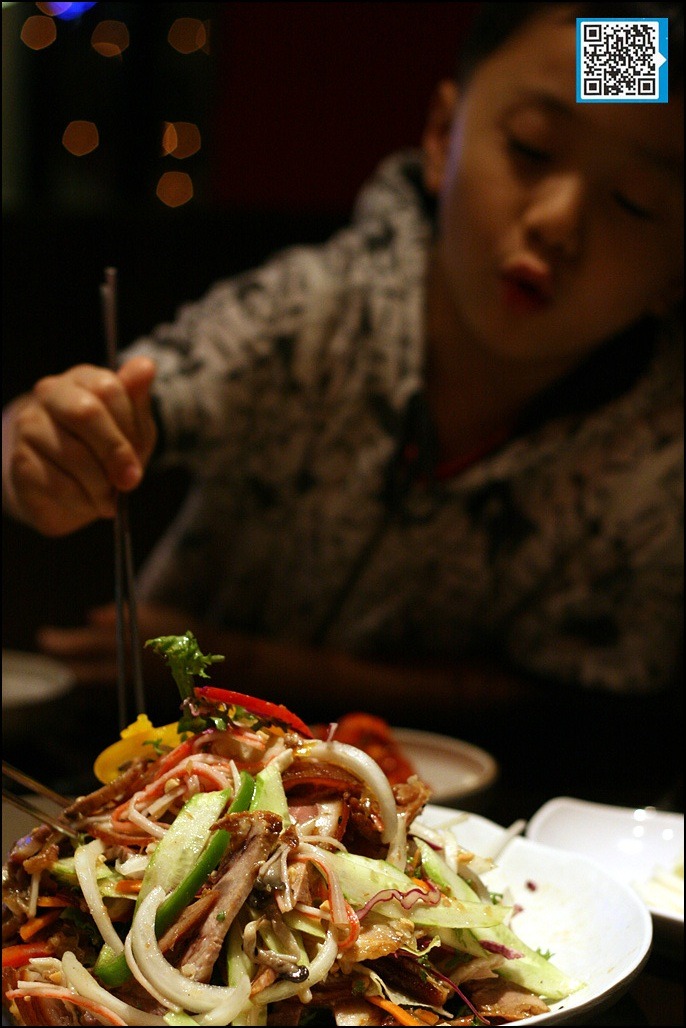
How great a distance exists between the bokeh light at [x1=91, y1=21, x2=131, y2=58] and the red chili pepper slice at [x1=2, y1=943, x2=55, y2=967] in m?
3.30

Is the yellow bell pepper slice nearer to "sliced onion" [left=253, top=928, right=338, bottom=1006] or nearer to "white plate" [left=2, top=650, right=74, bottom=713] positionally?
"sliced onion" [left=253, top=928, right=338, bottom=1006]

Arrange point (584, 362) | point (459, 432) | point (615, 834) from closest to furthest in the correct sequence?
1. point (615, 834)
2. point (584, 362)
3. point (459, 432)

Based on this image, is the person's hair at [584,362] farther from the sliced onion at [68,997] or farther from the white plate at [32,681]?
the sliced onion at [68,997]

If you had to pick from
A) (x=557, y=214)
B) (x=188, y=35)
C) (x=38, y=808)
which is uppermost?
(x=188, y=35)

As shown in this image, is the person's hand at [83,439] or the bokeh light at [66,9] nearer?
the person's hand at [83,439]

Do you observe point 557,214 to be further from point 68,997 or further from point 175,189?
point 175,189

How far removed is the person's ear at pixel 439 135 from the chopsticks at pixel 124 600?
128 centimetres

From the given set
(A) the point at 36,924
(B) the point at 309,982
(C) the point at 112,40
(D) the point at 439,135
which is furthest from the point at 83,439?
(C) the point at 112,40

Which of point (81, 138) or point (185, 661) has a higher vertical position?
point (81, 138)

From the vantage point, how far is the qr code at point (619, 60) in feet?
3.18

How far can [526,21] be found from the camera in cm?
166

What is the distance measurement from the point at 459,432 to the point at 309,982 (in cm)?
149

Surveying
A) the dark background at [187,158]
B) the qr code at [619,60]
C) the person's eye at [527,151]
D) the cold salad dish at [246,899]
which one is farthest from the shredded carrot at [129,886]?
the dark background at [187,158]

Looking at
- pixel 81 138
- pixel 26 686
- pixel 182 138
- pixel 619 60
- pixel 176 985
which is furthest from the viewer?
pixel 81 138
